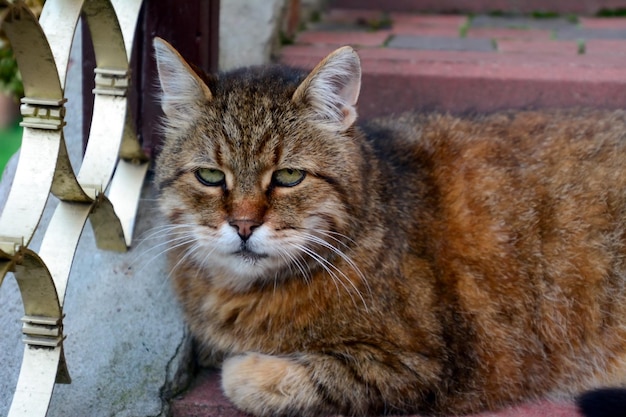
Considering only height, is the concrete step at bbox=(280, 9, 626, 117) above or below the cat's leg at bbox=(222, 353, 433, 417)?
above

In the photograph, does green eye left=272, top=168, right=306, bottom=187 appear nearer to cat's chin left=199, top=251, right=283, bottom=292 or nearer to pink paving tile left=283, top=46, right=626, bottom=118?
cat's chin left=199, top=251, right=283, bottom=292

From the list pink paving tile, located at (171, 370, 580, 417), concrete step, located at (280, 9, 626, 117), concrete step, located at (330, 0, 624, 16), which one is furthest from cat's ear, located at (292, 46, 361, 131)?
concrete step, located at (330, 0, 624, 16)

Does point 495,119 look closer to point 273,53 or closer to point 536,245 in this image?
point 536,245

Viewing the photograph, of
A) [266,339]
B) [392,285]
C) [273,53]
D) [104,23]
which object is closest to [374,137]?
[392,285]

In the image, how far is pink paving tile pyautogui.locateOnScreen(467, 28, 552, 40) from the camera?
4871 millimetres

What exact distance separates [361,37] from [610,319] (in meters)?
2.46

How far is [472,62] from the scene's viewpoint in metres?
4.16

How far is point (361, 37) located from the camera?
4.83 m

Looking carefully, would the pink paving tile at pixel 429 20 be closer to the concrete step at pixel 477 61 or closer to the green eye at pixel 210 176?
the concrete step at pixel 477 61

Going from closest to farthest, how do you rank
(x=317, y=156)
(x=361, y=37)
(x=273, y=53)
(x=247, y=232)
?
(x=247, y=232), (x=317, y=156), (x=273, y=53), (x=361, y=37)

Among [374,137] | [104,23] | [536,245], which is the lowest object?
[536,245]

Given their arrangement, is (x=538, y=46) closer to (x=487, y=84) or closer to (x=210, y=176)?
(x=487, y=84)

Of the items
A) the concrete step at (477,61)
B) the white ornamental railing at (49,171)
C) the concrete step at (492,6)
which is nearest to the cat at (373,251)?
the white ornamental railing at (49,171)

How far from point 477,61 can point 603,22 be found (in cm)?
150
